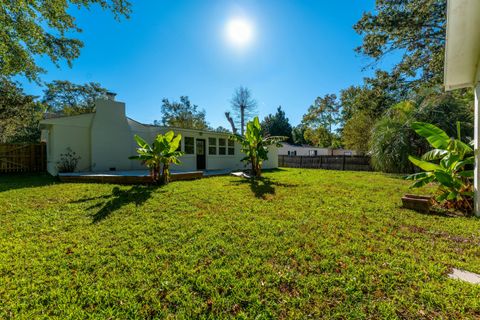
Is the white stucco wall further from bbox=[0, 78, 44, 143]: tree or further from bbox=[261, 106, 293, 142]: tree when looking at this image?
bbox=[261, 106, 293, 142]: tree

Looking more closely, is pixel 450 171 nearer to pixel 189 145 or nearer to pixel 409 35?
pixel 189 145

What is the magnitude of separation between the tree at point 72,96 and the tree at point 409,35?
28.8m

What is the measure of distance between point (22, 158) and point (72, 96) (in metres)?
17.5

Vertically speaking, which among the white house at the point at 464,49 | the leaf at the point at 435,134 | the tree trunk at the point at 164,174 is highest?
the white house at the point at 464,49

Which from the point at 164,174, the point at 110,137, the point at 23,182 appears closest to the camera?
the point at 164,174

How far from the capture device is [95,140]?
11.1 m

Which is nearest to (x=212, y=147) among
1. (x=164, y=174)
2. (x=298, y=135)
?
(x=164, y=174)

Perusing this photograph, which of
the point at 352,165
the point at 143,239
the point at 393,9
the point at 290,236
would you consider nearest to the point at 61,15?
the point at 143,239

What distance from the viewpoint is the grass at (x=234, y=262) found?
1.95 metres

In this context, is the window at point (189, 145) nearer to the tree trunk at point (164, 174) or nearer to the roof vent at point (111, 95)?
the roof vent at point (111, 95)

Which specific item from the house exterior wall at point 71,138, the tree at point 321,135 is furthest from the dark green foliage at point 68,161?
the tree at point 321,135

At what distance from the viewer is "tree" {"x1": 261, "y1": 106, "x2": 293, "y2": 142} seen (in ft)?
134

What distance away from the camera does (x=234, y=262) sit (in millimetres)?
2678

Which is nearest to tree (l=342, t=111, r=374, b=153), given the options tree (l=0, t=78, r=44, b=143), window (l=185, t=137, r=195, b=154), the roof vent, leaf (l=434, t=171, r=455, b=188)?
window (l=185, t=137, r=195, b=154)
